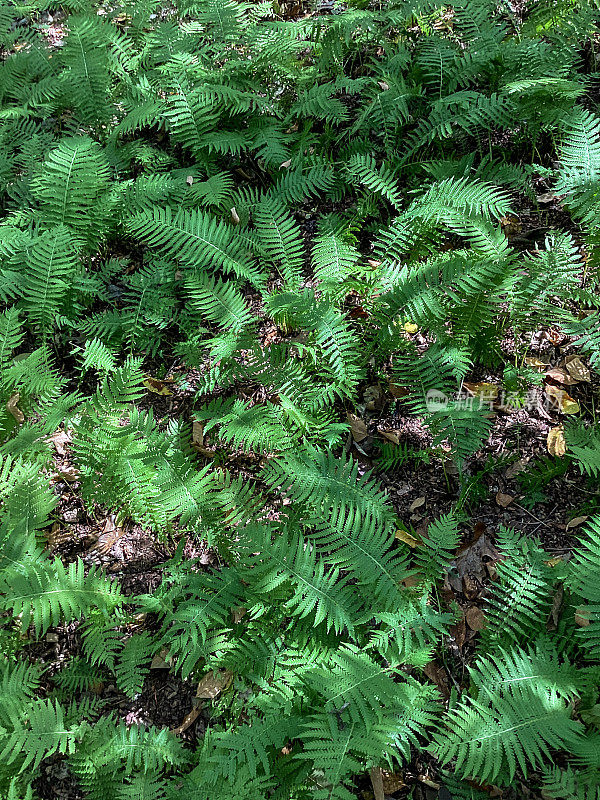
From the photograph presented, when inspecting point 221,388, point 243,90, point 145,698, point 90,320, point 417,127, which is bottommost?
point 145,698

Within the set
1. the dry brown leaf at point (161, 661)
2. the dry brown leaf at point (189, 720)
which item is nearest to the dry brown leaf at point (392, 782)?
the dry brown leaf at point (189, 720)

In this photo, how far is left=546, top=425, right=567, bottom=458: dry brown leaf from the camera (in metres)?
3.52

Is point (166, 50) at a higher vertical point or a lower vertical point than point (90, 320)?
higher

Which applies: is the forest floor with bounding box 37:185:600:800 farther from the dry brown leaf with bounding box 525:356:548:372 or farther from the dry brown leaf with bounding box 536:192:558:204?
the dry brown leaf with bounding box 536:192:558:204

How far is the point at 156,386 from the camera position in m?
4.28

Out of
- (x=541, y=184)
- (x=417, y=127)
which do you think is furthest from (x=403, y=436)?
(x=417, y=127)

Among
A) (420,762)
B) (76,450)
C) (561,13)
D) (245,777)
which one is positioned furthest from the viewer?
(561,13)

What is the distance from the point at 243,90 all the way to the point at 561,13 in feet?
8.68

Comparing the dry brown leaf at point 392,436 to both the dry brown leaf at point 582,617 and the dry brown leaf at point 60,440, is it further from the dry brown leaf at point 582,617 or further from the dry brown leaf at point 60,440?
the dry brown leaf at point 60,440

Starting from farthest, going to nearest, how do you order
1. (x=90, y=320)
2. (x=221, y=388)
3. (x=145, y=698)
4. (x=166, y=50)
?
1. (x=166, y=50)
2. (x=90, y=320)
3. (x=221, y=388)
4. (x=145, y=698)

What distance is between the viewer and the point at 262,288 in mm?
4324

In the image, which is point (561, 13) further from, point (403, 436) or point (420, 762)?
point (420, 762)

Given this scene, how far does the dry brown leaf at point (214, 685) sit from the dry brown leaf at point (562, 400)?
243 cm

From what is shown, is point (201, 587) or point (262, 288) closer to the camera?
point (201, 587)
